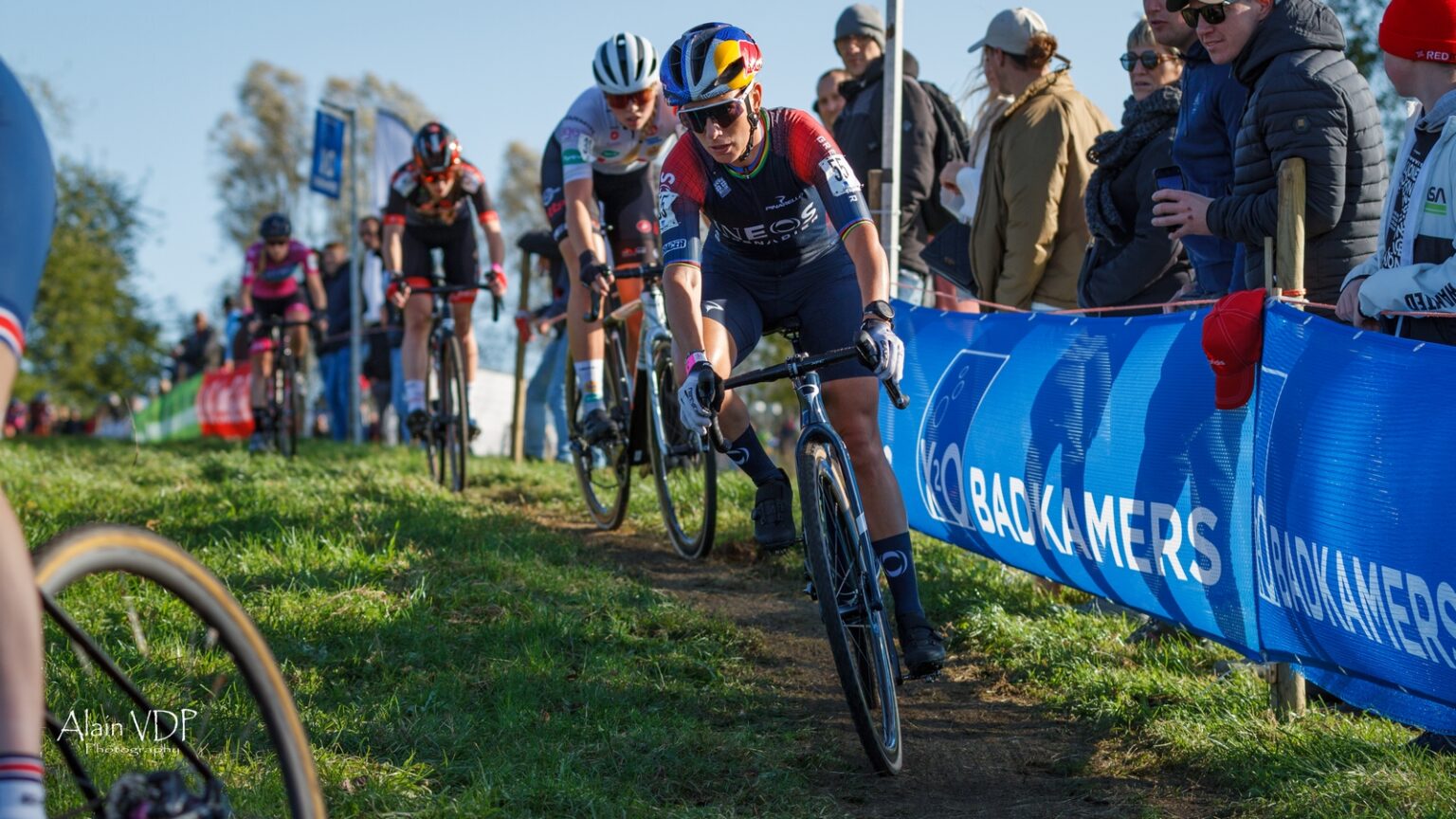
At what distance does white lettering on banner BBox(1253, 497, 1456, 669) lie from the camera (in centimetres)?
390

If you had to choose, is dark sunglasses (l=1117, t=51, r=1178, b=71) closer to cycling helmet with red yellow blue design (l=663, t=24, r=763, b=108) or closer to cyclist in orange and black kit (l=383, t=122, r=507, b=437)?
cycling helmet with red yellow blue design (l=663, t=24, r=763, b=108)

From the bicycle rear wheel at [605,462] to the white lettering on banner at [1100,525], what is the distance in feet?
8.32

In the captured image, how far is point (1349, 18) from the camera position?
27047mm

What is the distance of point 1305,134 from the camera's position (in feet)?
17.1

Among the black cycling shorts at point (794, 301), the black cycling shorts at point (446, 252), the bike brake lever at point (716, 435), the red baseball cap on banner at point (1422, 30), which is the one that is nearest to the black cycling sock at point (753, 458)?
the bike brake lever at point (716, 435)

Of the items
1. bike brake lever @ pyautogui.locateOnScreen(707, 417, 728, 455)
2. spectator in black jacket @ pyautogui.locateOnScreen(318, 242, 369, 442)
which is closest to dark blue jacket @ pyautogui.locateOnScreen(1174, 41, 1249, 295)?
bike brake lever @ pyautogui.locateOnScreen(707, 417, 728, 455)

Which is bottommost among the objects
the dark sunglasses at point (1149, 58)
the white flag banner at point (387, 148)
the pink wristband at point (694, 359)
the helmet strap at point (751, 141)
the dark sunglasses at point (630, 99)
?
the pink wristband at point (694, 359)

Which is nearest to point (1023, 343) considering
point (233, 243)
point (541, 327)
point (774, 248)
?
point (774, 248)

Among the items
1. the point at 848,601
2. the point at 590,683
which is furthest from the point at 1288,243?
the point at 590,683

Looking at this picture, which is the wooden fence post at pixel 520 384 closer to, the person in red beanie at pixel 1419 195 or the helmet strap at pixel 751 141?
the helmet strap at pixel 751 141

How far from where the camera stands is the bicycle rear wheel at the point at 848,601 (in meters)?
4.71

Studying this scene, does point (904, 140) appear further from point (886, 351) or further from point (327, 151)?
point (327, 151)

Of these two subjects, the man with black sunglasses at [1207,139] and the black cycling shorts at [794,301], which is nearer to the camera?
the man with black sunglasses at [1207,139]

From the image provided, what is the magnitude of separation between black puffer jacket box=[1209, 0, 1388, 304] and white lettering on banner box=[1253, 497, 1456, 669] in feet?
3.88
